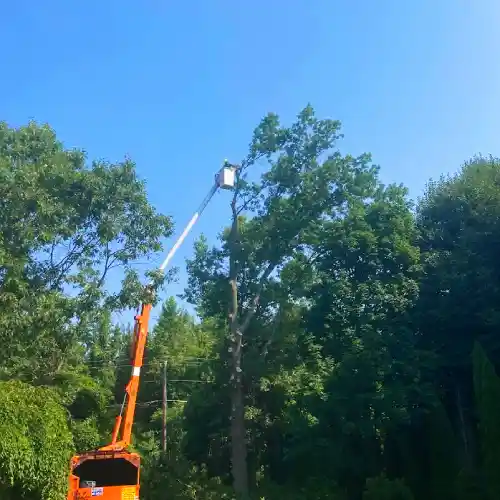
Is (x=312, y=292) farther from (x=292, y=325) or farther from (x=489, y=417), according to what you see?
(x=489, y=417)

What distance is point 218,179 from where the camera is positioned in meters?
22.7

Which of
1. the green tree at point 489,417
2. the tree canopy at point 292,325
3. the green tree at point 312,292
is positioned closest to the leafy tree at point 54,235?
the tree canopy at point 292,325

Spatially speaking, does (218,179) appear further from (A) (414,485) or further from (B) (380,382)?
(A) (414,485)

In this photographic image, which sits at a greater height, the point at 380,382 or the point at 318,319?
the point at 318,319

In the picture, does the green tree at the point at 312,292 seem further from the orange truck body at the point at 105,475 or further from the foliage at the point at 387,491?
the orange truck body at the point at 105,475

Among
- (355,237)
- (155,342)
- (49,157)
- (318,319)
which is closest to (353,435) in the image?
(318,319)

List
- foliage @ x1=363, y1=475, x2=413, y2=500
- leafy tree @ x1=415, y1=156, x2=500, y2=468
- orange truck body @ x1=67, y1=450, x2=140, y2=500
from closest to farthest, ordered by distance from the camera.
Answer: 1. orange truck body @ x1=67, y1=450, x2=140, y2=500
2. foliage @ x1=363, y1=475, x2=413, y2=500
3. leafy tree @ x1=415, y1=156, x2=500, y2=468

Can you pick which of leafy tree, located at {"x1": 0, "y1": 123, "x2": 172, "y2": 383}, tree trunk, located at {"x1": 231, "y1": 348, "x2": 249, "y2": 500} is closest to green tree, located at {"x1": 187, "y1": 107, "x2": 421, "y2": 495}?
tree trunk, located at {"x1": 231, "y1": 348, "x2": 249, "y2": 500}

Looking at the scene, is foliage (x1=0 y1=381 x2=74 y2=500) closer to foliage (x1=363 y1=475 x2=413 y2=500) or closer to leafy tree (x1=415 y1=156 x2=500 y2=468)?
foliage (x1=363 y1=475 x2=413 y2=500)

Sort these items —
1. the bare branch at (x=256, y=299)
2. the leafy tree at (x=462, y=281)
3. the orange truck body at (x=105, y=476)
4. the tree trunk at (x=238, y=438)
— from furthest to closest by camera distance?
the bare branch at (x=256, y=299) < the tree trunk at (x=238, y=438) < the leafy tree at (x=462, y=281) < the orange truck body at (x=105, y=476)

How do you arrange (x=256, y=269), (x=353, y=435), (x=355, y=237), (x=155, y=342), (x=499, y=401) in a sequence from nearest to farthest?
1. (x=499, y=401)
2. (x=353, y=435)
3. (x=355, y=237)
4. (x=256, y=269)
5. (x=155, y=342)

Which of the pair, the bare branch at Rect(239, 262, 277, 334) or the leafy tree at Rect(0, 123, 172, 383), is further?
the bare branch at Rect(239, 262, 277, 334)

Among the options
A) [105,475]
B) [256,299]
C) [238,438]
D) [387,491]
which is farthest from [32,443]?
[256,299]

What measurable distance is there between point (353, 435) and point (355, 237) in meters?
7.28
